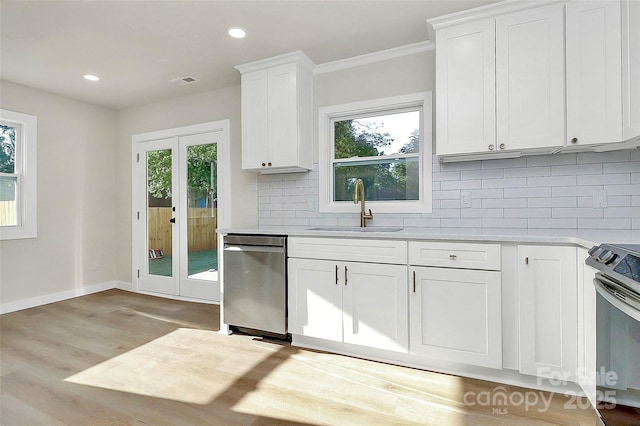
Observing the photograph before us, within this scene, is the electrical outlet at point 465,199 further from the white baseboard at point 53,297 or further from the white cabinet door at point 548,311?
the white baseboard at point 53,297

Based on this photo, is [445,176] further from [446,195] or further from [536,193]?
[536,193]

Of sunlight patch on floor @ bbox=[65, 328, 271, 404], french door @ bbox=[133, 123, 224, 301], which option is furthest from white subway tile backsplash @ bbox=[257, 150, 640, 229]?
french door @ bbox=[133, 123, 224, 301]

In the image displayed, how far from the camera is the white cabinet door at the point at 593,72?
82.4 inches

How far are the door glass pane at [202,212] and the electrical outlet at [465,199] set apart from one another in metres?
2.80

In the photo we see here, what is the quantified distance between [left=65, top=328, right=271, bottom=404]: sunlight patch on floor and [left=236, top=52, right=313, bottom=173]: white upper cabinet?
1.71 meters

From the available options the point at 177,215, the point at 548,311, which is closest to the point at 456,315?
the point at 548,311

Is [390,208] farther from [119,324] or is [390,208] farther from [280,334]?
[119,324]

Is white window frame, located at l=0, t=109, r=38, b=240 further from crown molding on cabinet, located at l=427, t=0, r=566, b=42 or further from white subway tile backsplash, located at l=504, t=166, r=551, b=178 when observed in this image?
white subway tile backsplash, located at l=504, t=166, r=551, b=178

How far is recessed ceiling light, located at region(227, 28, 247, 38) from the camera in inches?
106

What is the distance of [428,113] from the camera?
2.93m

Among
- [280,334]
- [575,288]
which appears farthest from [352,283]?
[575,288]

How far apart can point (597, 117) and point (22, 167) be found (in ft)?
18.2

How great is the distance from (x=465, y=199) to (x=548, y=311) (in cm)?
104

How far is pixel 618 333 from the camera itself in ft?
4.61
